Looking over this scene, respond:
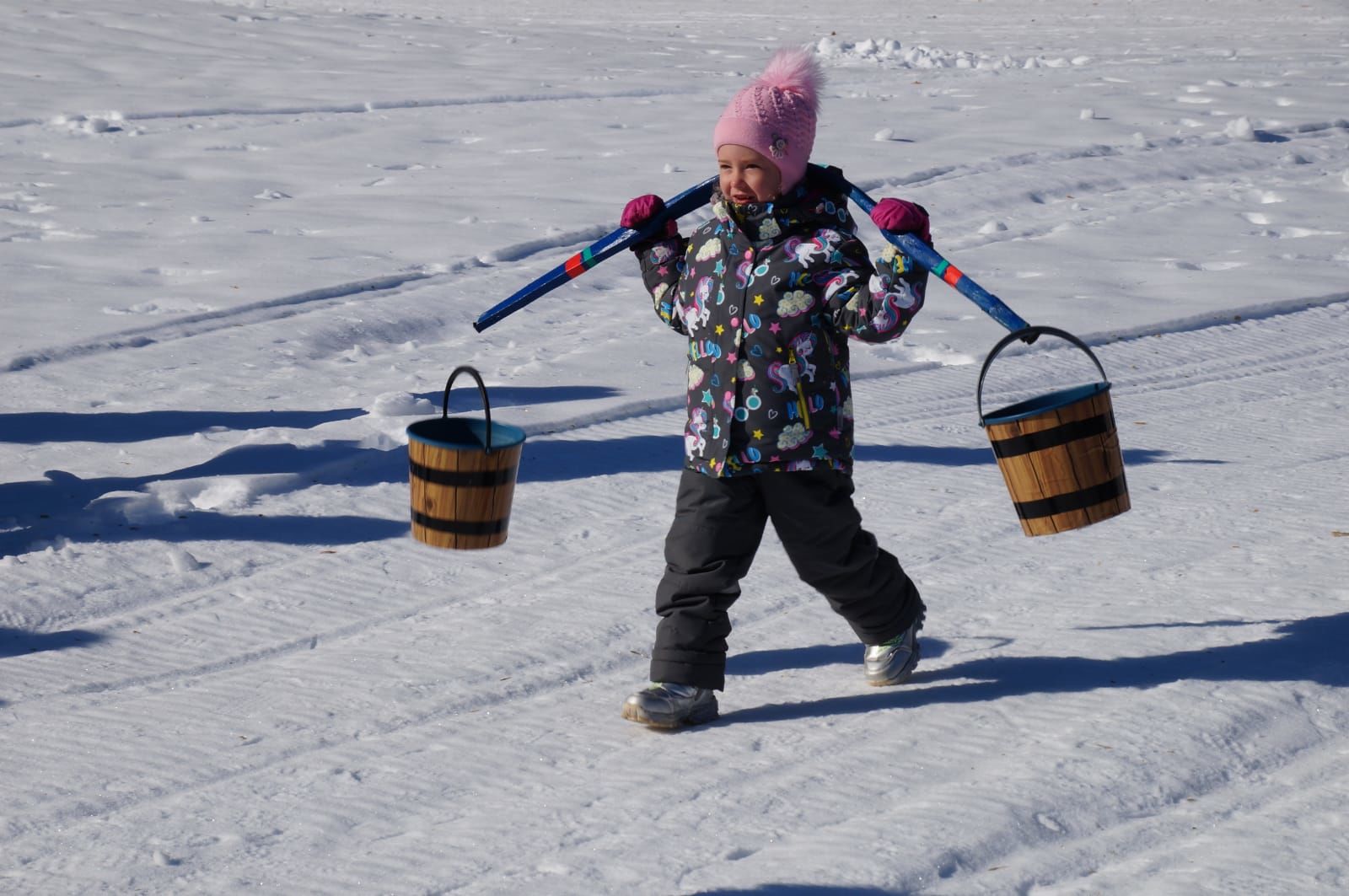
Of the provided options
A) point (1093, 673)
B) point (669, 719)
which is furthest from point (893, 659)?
point (669, 719)

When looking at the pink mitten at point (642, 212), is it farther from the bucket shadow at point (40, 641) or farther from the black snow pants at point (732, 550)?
the bucket shadow at point (40, 641)

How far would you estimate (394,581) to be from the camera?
14.9 ft

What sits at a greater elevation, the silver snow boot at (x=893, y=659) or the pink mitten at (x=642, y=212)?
the pink mitten at (x=642, y=212)

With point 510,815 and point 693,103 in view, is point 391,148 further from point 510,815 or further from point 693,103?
point 510,815

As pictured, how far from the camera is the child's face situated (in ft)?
11.5

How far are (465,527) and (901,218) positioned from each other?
3.89 ft

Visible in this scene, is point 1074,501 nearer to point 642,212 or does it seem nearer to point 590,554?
point 642,212

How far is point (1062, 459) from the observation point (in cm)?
344

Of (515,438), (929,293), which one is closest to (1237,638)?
(515,438)

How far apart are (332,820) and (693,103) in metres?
10.9

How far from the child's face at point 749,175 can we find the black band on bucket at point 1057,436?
74cm

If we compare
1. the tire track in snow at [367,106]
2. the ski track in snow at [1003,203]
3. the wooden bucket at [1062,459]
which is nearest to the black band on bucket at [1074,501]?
the wooden bucket at [1062,459]

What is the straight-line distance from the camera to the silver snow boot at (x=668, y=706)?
3.60 metres

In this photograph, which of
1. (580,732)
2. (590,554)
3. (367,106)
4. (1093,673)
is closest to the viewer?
(580,732)
